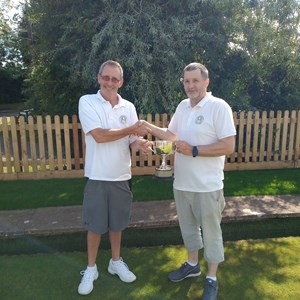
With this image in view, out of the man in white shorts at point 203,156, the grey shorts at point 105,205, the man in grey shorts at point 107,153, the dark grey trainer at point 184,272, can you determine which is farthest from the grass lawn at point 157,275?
the grey shorts at point 105,205

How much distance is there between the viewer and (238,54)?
7.61 metres

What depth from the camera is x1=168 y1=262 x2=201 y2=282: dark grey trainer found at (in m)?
3.02

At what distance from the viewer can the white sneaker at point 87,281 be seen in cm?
280

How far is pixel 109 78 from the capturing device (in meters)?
2.66

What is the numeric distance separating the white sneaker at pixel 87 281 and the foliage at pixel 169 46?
427 cm

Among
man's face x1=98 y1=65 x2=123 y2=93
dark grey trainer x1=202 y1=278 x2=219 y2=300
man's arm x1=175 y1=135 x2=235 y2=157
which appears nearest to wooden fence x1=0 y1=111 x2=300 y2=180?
man's face x1=98 y1=65 x2=123 y2=93

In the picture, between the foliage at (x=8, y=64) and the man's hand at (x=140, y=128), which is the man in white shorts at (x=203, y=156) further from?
the foliage at (x=8, y=64)

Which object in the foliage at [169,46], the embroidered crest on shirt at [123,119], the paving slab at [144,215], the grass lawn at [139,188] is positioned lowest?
the grass lawn at [139,188]

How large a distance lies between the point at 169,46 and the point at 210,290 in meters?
5.19

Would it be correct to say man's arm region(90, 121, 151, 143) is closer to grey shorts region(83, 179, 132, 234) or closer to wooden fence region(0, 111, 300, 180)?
grey shorts region(83, 179, 132, 234)

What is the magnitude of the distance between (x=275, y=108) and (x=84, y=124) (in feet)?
22.3

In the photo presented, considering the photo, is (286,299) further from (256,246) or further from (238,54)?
(238,54)

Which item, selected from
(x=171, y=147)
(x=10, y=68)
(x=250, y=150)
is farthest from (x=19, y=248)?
(x=10, y=68)

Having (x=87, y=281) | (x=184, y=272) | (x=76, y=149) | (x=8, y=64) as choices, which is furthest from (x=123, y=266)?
(x=8, y=64)
